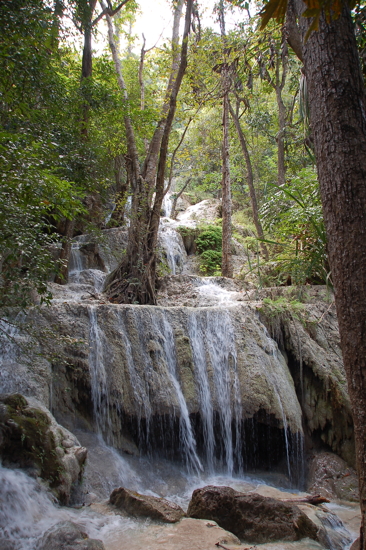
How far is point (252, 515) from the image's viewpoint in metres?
4.39

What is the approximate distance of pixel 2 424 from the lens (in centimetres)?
427

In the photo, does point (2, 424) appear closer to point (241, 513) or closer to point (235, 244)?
point (241, 513)

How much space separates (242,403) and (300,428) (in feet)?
4.41

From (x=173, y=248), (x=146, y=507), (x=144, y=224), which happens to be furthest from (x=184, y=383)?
(x=173, y=248)

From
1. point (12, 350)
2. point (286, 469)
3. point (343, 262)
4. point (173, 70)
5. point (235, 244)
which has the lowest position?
point (286, 469)

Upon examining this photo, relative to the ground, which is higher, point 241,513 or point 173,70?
point 173,70

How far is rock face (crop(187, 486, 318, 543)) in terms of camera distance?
4223 millimetres

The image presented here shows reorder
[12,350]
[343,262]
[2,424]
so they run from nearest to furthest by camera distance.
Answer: [343,262]
[2,424]
[12,350]

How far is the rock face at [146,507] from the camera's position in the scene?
4.28m

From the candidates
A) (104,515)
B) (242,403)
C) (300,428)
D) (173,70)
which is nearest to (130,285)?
(242,403)

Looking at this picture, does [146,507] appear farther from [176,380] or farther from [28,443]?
[176,380]

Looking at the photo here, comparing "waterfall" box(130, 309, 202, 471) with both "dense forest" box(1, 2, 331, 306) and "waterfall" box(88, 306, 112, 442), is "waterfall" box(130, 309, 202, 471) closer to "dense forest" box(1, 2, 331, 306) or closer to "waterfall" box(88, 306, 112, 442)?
"waterfall" box(88, 306, 112, 442)

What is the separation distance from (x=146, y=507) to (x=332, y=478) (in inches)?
170

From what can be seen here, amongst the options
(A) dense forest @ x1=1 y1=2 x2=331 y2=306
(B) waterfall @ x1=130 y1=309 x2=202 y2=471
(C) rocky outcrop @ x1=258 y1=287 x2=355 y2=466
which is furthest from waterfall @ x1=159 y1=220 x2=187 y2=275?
(B) waterfall @ x1=130 y1=309 x2=202 y2=471
